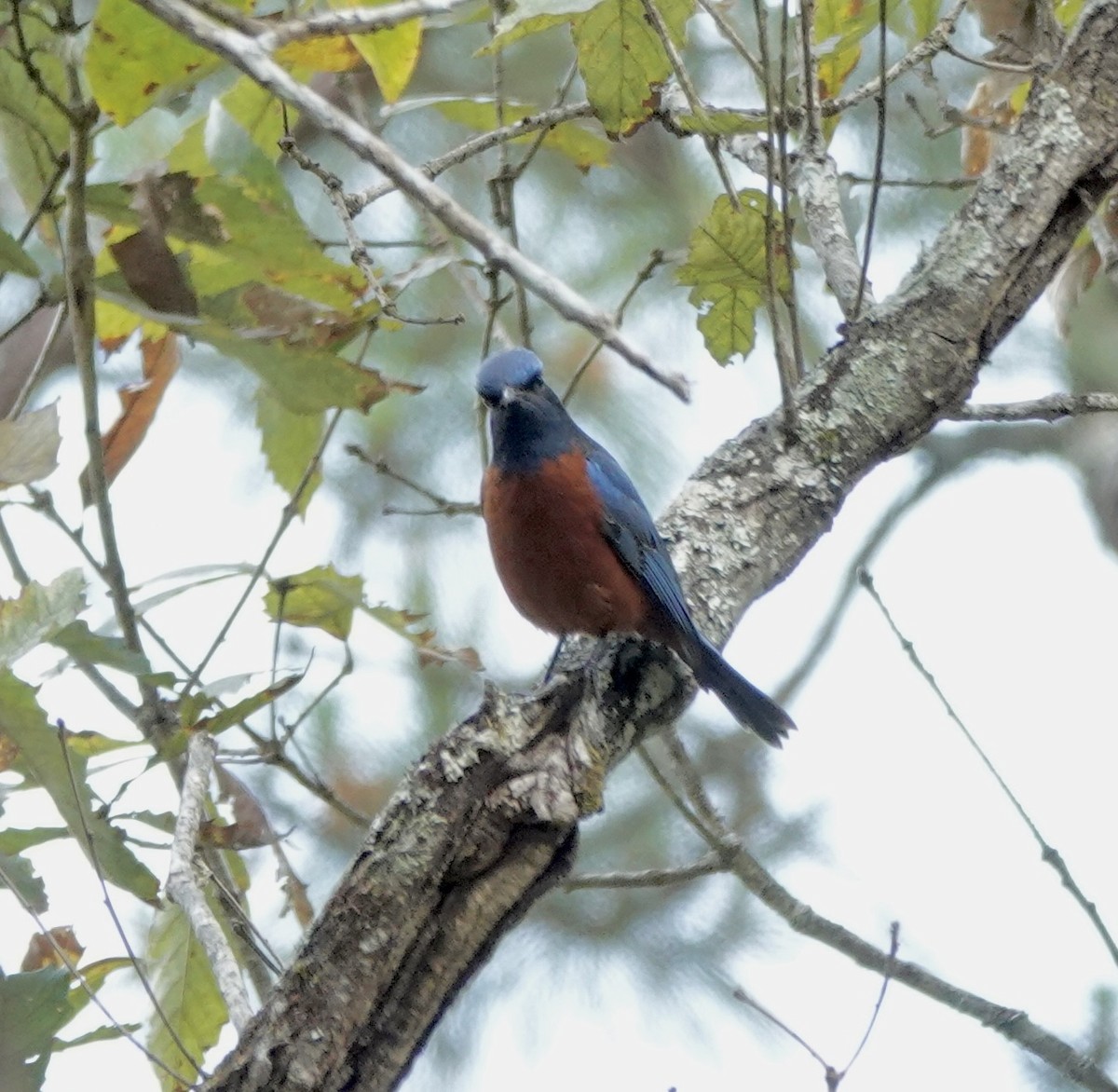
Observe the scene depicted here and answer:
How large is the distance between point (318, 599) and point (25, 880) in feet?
3.42

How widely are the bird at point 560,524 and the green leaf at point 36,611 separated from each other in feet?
5.48

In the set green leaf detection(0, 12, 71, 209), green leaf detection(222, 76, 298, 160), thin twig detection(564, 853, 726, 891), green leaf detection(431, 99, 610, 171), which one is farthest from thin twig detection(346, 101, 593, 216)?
thin twig detection(564, 853, 726, 891)

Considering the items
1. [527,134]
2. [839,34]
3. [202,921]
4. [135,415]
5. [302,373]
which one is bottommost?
[202,921]

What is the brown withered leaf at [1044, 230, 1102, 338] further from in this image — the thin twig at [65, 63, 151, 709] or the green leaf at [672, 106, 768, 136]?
the thin twig at [65, 63, 151, 709]

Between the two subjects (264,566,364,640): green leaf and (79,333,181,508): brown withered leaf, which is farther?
(264,566,364,640): green leaf

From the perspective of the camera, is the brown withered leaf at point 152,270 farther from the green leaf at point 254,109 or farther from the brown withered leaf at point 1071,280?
the brown withered leaf at point 1071,280

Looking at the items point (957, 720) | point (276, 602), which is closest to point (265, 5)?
point (276, 602)

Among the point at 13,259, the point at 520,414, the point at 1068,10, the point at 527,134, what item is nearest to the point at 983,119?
the point at 1068,10

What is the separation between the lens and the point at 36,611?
241 centimetres

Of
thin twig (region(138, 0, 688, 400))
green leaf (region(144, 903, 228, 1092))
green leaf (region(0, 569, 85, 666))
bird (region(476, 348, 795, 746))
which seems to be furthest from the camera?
bird (region(476, 348, 795, 746))

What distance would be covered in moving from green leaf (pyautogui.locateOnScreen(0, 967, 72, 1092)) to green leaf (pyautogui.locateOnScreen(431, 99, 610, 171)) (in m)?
2.20

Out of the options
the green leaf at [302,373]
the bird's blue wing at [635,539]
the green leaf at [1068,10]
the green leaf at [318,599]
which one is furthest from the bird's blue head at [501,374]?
the green leaf at [1068,10]

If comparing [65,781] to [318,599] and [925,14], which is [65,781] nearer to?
[318,599]

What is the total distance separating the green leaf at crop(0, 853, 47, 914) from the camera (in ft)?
9.23
